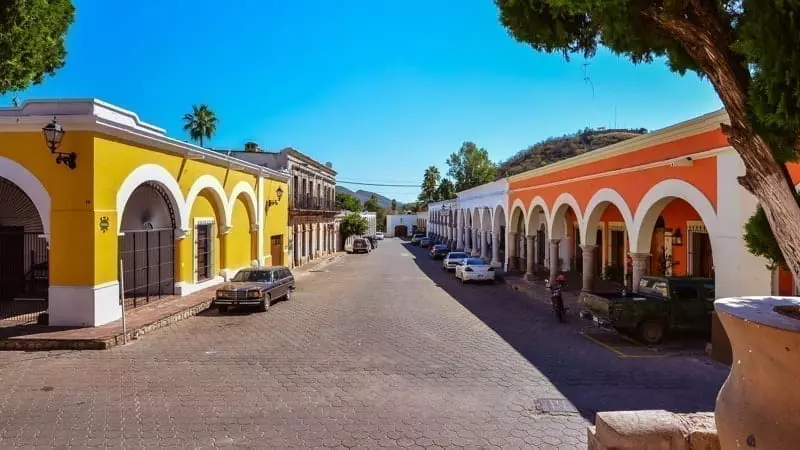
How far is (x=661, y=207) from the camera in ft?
40.1

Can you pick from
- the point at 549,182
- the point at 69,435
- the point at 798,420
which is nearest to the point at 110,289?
the point at 69,435

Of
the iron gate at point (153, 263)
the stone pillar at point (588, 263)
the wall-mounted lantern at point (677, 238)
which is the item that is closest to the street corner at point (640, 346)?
the stone pillar at point (588, 263)

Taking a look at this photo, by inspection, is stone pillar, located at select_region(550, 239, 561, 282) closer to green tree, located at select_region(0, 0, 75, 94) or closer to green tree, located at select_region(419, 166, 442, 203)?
green tree, located at select_region(0, 0, 75, 94)

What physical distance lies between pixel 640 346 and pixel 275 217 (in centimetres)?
1982

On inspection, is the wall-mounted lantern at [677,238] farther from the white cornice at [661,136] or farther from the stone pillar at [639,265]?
the stone pillar at [639,265]

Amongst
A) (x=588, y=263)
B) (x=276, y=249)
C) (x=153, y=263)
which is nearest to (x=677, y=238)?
(x=588, y=263)

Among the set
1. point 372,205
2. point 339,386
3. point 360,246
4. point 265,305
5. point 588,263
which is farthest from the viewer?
point 372,205

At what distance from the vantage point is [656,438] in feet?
12.4

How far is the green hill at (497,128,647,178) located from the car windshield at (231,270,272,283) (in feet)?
195

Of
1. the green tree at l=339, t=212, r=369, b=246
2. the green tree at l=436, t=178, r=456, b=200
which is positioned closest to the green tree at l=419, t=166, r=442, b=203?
the green tree at l=436, t=178, r=456, b=200

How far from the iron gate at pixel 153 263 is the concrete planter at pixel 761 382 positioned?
15.9 m

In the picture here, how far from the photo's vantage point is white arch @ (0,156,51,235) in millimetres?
11156

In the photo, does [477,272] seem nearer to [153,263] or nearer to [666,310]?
[666,310]

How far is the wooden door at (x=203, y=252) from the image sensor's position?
1772cm
